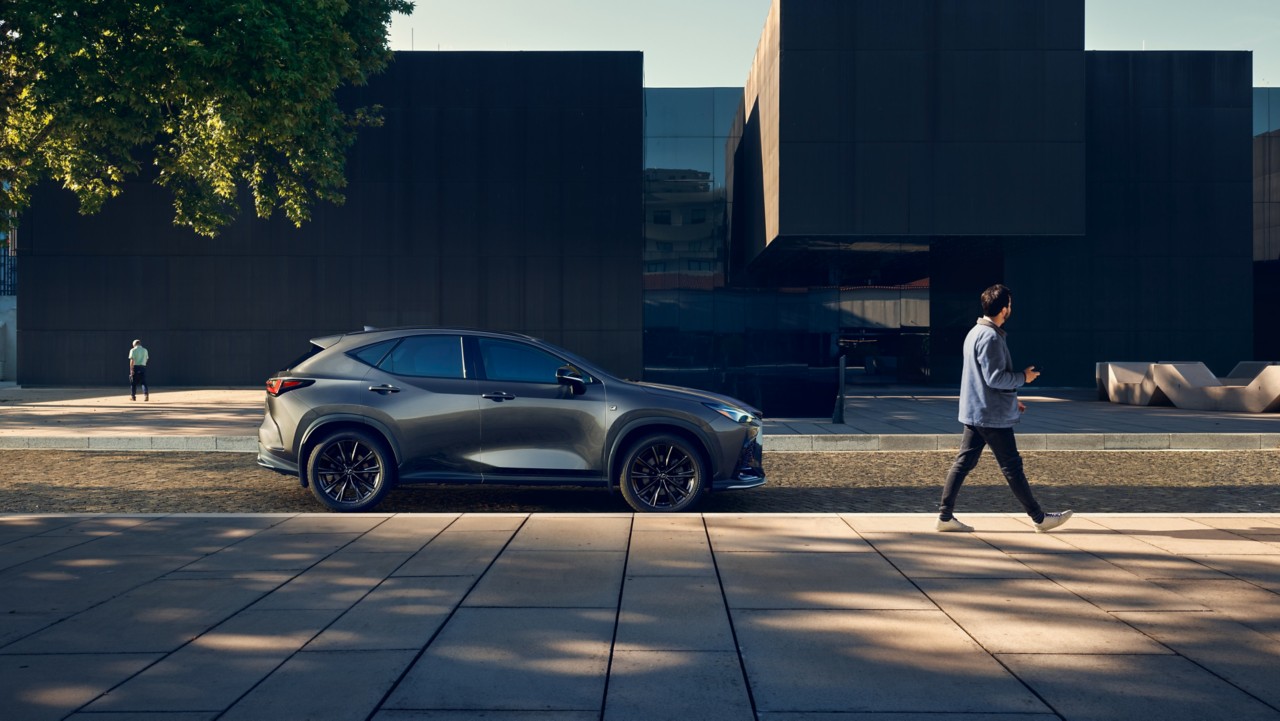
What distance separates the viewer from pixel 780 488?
8.96m

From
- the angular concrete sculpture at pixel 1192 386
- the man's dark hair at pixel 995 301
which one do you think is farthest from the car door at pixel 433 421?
the angular concrete sculpture at pixel 1192 386

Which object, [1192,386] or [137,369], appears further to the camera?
[137,369]

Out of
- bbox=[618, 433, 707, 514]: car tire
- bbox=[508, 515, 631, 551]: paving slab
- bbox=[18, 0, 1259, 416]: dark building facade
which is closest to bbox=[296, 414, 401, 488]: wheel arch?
Answer: bbox=[508, 515, 631, 551]: paving slab

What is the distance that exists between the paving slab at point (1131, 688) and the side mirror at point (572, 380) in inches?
164

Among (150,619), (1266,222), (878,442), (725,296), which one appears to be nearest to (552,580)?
(150,619)

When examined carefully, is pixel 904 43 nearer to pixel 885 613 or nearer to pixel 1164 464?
pixel 1164 464

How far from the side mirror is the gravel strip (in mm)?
1194

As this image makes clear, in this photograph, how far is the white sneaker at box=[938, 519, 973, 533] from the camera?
632 centimetres

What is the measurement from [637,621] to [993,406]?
10.8 feet

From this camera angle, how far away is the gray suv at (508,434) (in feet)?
23.7

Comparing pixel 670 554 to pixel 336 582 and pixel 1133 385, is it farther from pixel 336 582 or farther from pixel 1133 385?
pixel 1133 385

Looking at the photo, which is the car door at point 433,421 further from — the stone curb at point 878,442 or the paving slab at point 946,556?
the stone curb at point 878,442

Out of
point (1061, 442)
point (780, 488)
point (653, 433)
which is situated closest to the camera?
point (653, 433)

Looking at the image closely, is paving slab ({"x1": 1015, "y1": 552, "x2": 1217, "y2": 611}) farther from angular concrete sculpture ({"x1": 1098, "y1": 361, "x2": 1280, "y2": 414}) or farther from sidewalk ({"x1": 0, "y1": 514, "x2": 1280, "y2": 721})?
angular concrete sculpture ({"x1": 1098, "y1": 361, "x2": 1280, "y2": 414})
